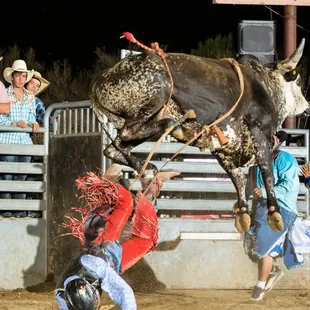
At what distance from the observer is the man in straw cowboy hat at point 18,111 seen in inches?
392

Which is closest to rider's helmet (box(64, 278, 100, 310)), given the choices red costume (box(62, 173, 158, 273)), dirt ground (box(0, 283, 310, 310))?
red costume (box(62, 173, 158, 273))

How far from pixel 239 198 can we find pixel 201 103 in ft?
3.14

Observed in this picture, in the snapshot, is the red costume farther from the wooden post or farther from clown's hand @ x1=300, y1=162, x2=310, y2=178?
the wooden post

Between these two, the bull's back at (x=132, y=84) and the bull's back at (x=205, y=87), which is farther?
the bull's back at (x=205, y=87)

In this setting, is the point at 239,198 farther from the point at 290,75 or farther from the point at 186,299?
the point at 186,299

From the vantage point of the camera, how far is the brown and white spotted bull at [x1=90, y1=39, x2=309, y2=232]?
7184 mm

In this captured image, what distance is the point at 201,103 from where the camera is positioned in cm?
730

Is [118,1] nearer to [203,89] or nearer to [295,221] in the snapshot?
[295,221]

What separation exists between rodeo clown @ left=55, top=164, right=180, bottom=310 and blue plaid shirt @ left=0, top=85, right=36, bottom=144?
303 cm

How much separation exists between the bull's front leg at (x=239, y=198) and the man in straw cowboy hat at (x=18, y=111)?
279 cm

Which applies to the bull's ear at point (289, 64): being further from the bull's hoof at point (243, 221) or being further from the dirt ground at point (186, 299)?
the dirt ground at point (186, 299)

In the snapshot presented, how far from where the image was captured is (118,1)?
16.9 metres

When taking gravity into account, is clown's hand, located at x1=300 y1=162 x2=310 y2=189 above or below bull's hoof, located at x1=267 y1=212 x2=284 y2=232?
above

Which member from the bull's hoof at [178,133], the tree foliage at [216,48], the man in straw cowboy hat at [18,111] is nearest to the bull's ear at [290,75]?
the bull's hoof at [178,133]
